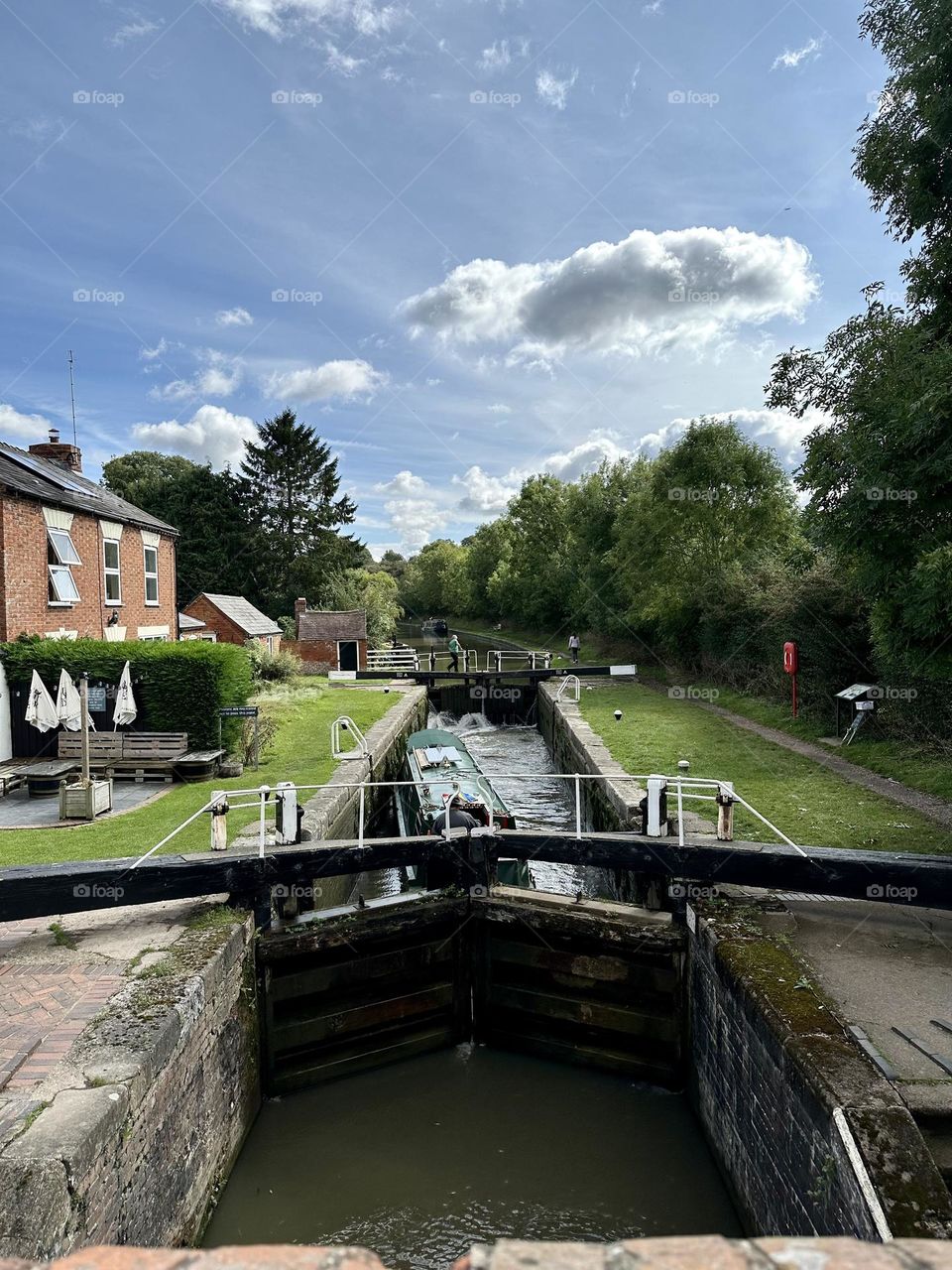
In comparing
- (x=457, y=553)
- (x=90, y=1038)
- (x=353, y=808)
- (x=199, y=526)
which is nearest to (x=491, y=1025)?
(x=90, y=1038)

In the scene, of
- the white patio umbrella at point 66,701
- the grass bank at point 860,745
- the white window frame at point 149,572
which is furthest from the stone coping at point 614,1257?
the white window frame at point 149,572

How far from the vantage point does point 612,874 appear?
1225 cm

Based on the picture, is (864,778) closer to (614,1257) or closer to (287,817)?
(287,817)

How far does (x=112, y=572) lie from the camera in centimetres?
1750

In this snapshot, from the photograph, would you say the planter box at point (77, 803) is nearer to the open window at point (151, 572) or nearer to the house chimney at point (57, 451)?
the open window at point (151, 572)

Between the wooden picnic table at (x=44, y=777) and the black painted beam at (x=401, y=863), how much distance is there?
576cm

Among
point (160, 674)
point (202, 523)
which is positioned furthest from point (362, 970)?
point (202, 523)

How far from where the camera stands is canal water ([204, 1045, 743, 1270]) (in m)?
5.57

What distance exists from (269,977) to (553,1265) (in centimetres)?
702

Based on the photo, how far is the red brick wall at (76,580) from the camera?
13.6 m

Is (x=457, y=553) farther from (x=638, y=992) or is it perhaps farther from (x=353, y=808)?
(x=638, y=992)

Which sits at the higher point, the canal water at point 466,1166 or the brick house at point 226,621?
the brick house at point 226,621

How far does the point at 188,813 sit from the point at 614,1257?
10.5m

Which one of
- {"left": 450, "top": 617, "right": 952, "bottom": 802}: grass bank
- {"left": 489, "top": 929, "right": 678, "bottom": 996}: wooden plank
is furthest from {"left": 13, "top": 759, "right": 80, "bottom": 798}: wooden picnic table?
{"left": 450, "top": 617, "right": 952, "bottom": 802}: grass bank
